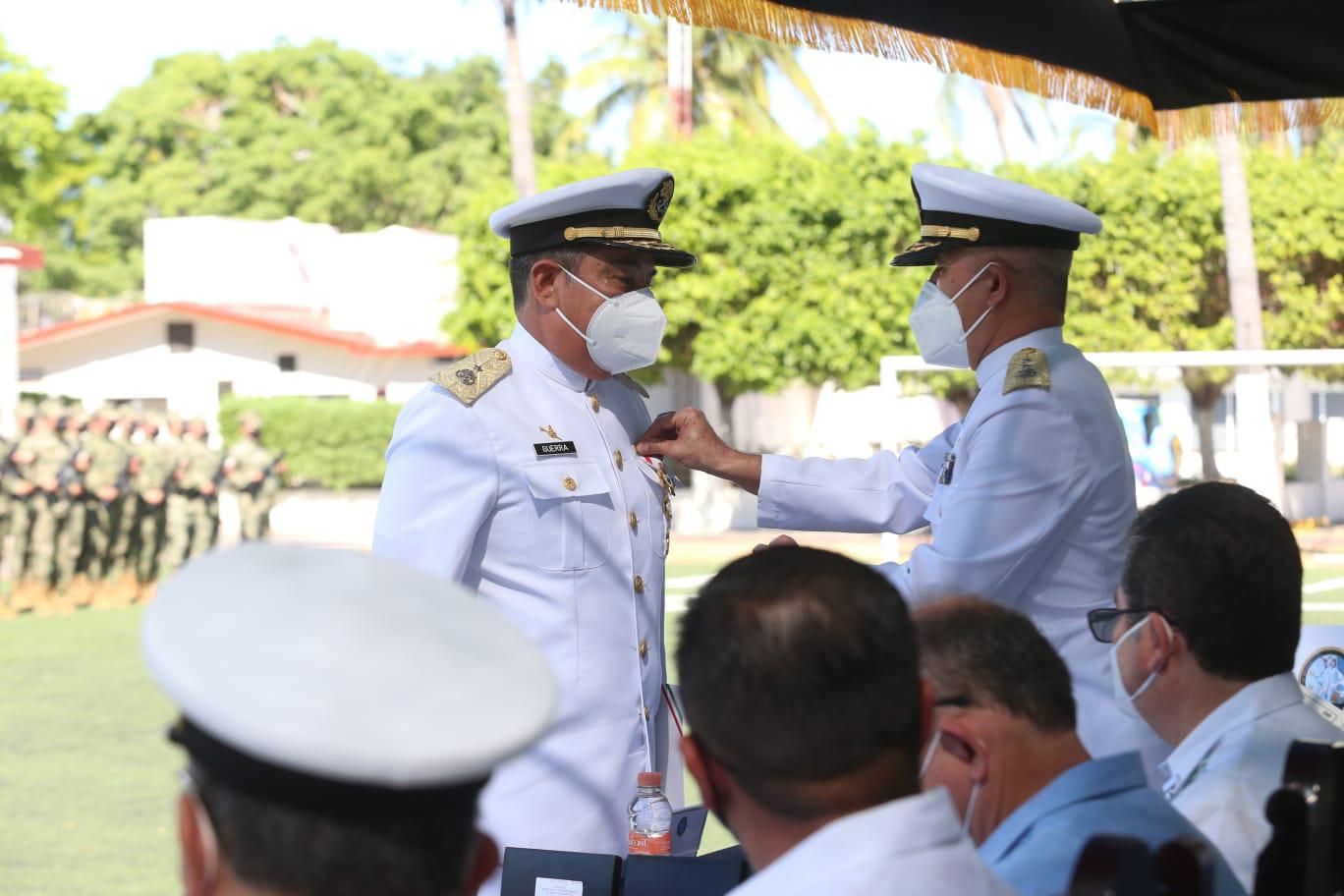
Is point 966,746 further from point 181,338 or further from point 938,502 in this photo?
point 181,338

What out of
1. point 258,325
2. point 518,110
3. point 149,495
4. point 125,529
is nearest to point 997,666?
point 149,495

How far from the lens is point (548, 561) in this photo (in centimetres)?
280

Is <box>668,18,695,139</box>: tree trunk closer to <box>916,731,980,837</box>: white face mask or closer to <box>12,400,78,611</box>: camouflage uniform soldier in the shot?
<box>12,400,78,611</box>: camouflage uniform soldier

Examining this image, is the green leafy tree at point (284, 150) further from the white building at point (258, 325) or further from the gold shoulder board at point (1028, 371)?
the gold shoulder board at point (1028, 371)

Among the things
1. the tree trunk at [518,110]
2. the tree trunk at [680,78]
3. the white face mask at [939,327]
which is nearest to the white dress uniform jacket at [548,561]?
the white face mask at [939,327]

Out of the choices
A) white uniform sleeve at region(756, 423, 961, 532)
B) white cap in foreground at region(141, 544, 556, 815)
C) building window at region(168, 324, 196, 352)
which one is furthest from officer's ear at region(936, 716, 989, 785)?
building window at region(168, 324, 196, 352)

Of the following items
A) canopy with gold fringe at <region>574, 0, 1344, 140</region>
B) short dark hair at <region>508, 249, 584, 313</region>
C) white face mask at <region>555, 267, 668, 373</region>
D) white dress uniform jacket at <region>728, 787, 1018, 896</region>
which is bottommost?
white dress uniform jacket at <region>728, 787, 1018, 896</region>

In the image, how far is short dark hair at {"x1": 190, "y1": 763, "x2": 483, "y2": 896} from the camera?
100cm

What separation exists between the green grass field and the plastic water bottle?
0.61 meters

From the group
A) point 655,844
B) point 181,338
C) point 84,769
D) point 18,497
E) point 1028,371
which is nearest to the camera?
point 655,844

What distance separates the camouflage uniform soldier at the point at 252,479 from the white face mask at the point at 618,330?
13209 millimetres

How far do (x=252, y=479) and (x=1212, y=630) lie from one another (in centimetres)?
1445

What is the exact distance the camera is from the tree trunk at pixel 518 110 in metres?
24.6

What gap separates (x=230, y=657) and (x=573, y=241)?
2003 mm
